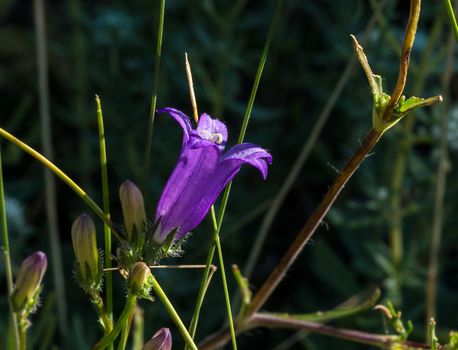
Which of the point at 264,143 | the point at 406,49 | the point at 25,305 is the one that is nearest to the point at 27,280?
the point at 25,305

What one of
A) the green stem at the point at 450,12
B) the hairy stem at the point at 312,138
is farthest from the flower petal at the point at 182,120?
the hairy stem at the point at 312,138

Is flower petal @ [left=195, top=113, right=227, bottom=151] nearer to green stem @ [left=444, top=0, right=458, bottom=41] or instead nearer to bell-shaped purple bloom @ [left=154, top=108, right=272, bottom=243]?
bell-shaped purple bloom @ [left=154, top=108, right=272, bottom=243]

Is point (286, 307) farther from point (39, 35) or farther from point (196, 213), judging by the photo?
point (196, 213)

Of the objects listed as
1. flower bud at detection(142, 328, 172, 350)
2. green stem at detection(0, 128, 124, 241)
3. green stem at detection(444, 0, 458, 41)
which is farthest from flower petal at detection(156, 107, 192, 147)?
green stem at detection(444, 0, 458, 41)

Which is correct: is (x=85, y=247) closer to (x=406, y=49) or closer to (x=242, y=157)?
(x=242, y=157)

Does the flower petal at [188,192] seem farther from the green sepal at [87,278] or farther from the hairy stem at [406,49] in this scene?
the hairy stem at [406,49]
